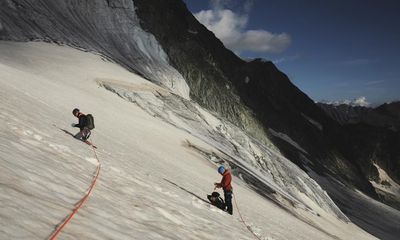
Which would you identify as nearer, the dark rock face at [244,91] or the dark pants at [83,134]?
the dark pants at [83,134]

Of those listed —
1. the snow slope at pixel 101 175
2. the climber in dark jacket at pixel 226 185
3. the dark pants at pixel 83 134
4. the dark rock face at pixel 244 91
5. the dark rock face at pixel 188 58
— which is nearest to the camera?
the snow slope at pixel 101 175

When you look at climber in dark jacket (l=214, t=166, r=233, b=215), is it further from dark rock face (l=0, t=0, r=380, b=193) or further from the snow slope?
dark rock face (l=0, t=0, r=380, b=193)

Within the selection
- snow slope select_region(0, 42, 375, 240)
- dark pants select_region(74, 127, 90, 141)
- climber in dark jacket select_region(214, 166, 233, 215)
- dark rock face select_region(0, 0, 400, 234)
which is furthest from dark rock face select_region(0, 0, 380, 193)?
climber in dark jacket select_region(214, 166, 233, 215)

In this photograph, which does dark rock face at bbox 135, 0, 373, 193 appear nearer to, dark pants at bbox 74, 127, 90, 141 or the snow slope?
the snow slope

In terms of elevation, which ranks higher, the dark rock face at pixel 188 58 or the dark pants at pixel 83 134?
the dark rock face at pixel 188 58

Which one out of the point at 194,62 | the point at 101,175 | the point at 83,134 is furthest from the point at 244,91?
the point at 101,175

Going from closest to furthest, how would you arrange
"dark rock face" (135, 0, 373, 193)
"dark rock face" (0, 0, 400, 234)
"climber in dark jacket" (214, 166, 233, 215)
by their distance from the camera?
"climber in dark jacket" (214, 166, 233, 215), "dark rock face" (0, 0, 400, 234), "dark rock face" (135, 0, 373, 193)

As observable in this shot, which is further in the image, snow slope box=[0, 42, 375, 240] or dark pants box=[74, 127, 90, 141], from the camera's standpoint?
dark pants box=[74, 127, 90, 141]

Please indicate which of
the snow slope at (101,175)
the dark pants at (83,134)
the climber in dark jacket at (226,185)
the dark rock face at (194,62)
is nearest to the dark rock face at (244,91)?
the dark rock face at (194,62)

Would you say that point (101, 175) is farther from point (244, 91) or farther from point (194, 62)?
point (244, 91)

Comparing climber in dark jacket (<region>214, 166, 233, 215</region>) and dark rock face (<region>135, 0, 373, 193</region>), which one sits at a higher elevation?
dark rock face (<region>135, 0, 373, 193</region>)

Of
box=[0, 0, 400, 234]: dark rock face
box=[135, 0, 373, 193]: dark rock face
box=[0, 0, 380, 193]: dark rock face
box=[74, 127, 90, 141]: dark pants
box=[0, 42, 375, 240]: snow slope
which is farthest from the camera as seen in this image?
box=[135, 0, 373, 193]: dark rock face

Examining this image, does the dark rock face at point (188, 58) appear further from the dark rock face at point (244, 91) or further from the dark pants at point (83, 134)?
the dark pants at point (83, 134)

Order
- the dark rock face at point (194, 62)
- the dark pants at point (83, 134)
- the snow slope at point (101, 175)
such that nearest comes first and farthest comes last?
1. the snow slope at point (101, 175)
2. the dark pants at point (83, 134)
3. the dark rock face at point (194, 62)
